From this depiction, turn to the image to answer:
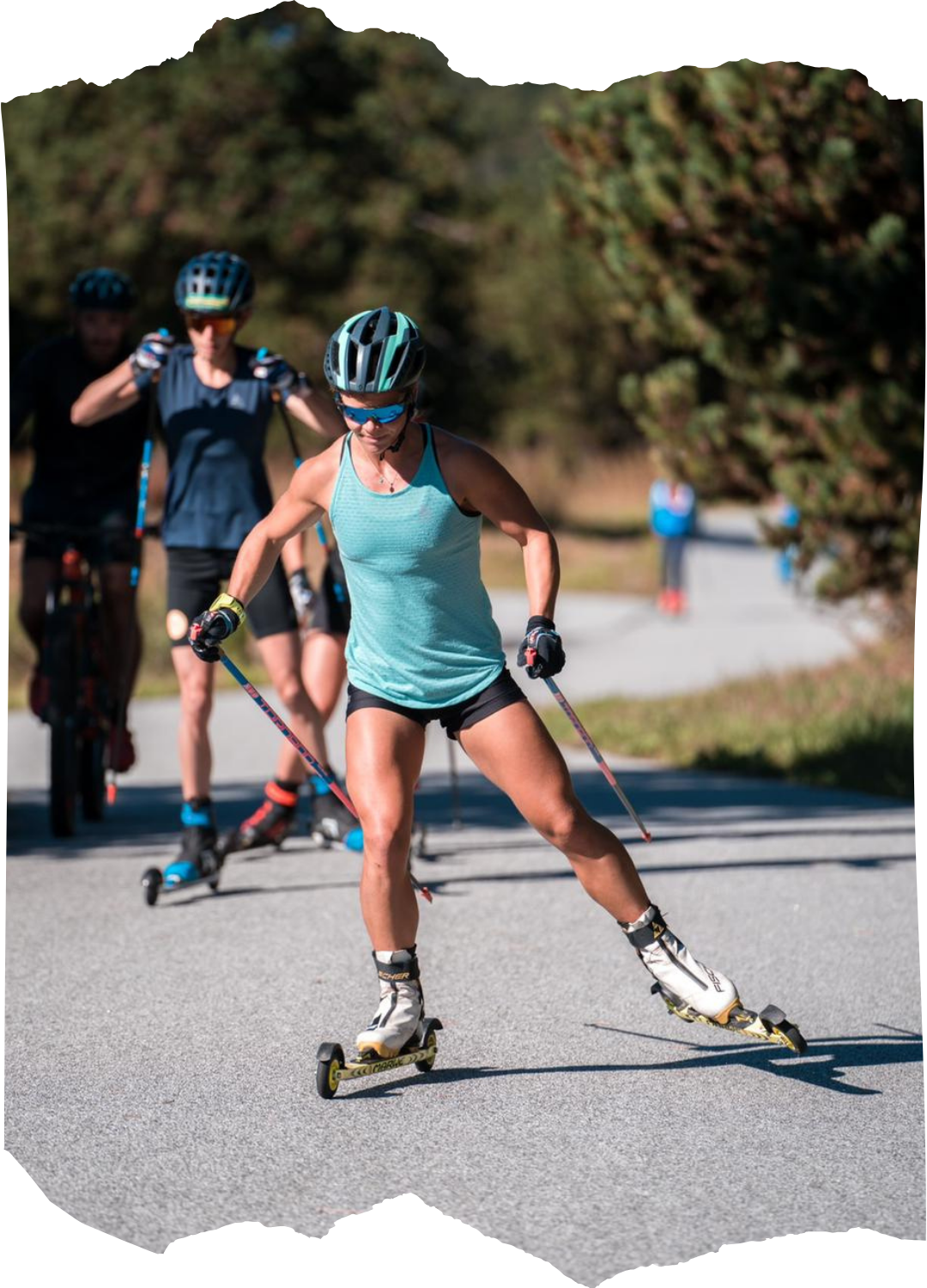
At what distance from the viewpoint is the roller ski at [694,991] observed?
5.20m

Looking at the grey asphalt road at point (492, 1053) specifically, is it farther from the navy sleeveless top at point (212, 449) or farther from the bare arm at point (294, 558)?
the navy sleeveless top at point (212, 449)

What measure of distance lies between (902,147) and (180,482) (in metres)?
6.21

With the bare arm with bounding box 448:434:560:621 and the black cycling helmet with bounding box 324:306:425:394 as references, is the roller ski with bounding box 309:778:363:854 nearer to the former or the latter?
the bare arm with bounding box 448:434:560:621

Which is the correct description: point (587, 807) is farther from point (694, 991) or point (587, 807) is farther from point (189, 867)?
point (694, 991)

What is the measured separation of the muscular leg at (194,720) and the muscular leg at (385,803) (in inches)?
98.3

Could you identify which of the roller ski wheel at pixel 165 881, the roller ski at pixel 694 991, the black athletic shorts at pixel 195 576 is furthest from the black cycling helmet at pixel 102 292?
the roller ski at pixel 694 991

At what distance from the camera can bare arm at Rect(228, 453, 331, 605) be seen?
17.2 ft

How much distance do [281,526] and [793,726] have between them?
8167 mm

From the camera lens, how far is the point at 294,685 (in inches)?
314

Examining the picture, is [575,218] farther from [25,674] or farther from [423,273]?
[423,273]

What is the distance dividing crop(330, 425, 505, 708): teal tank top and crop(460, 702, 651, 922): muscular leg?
139mm

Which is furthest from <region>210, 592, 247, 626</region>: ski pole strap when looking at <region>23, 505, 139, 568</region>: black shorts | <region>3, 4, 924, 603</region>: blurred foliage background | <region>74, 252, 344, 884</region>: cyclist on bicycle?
<region>23, 505, 139, 568</region>: black shorts

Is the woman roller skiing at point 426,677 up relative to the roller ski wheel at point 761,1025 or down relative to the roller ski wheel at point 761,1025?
up

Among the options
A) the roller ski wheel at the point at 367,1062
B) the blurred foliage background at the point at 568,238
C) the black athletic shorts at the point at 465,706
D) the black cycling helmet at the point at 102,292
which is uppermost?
the blurred foliage background at the point at 568,238
